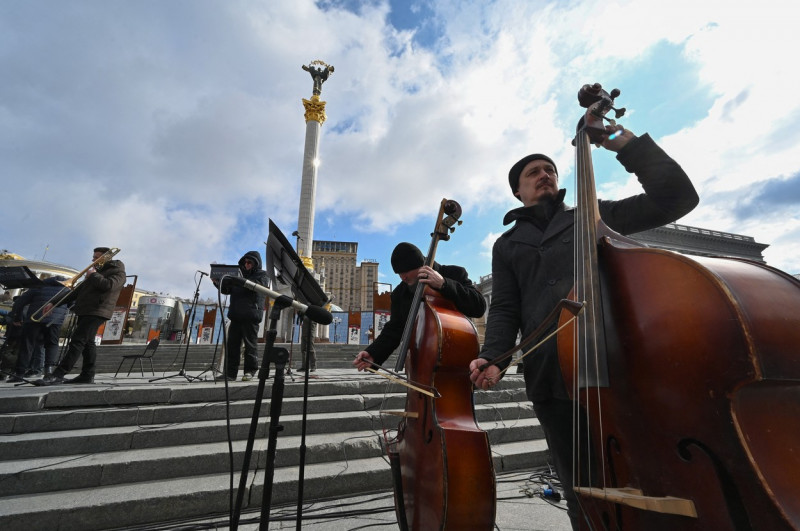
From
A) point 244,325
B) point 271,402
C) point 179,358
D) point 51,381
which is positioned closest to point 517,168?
point 271,402

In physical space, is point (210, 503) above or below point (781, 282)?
below

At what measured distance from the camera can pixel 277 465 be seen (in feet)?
10.3

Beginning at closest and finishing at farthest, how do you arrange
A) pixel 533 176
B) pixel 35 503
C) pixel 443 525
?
pixel 443 525
pixel 533 176
pixel 35 503

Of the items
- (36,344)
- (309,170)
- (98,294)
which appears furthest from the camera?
(309,170)

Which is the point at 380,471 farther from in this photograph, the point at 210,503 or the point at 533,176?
the point at 533,176

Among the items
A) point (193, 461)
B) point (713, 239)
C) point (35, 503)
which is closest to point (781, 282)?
point (193, 461)

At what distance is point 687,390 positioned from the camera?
0.79 metres

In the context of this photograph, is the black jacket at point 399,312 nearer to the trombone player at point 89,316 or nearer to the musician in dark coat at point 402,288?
the musician in dark coat at point 402,288

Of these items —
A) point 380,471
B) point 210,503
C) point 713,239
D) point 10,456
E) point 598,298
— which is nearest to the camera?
point 598,298

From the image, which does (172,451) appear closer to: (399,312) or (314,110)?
(399,312)

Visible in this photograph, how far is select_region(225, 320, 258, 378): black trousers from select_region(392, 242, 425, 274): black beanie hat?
3.56 m

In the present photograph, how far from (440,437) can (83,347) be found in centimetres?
575

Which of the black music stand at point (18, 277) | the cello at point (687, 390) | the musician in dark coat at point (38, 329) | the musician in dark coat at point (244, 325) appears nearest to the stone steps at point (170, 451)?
the musician in dark coat at point (244, 325)

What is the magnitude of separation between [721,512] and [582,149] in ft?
3.88
